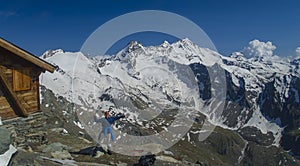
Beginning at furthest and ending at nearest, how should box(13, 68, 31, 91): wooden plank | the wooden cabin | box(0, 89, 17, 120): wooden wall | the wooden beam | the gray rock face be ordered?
box(13, 68, 31, 91): wooden plank, the wooden cabin, box(0, 89, 17, 120): wooden wall, the wooden beam, the gray rock face

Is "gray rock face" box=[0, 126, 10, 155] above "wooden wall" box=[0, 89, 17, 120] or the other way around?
the other way around

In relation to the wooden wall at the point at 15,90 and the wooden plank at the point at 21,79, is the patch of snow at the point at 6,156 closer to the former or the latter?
the wooden wall at the point at 15,90

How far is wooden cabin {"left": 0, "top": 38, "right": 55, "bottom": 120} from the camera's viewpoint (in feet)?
78.6

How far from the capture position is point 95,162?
27344 millimetres

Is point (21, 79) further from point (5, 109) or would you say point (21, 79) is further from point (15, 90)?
point (5, 109)

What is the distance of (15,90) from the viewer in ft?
81.6

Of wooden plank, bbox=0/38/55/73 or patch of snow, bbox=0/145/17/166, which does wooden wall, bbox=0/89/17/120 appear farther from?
patch of snow, bbox=0/145/17/166

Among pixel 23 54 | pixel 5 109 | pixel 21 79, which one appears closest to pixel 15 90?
pixel 21 79

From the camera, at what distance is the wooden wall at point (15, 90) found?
24062mm

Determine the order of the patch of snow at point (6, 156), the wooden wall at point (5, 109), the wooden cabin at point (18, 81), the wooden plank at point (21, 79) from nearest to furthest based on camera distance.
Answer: the patch of snow at point (6, 156), the wooden wall at point (5, 109), the wooden cabin at point (18, 81), the wooden plank at point (21, 79)

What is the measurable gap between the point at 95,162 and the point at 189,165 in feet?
28.9

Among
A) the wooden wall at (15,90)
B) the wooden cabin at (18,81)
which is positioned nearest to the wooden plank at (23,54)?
the wooden cabin at (18,81)

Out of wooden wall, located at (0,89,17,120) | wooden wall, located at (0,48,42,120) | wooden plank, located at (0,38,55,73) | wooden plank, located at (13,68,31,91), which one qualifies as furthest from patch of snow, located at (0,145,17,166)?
wooden plank, located at (0,38,55,73)

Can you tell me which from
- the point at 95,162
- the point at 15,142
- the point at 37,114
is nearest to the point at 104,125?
the point at 95,162
